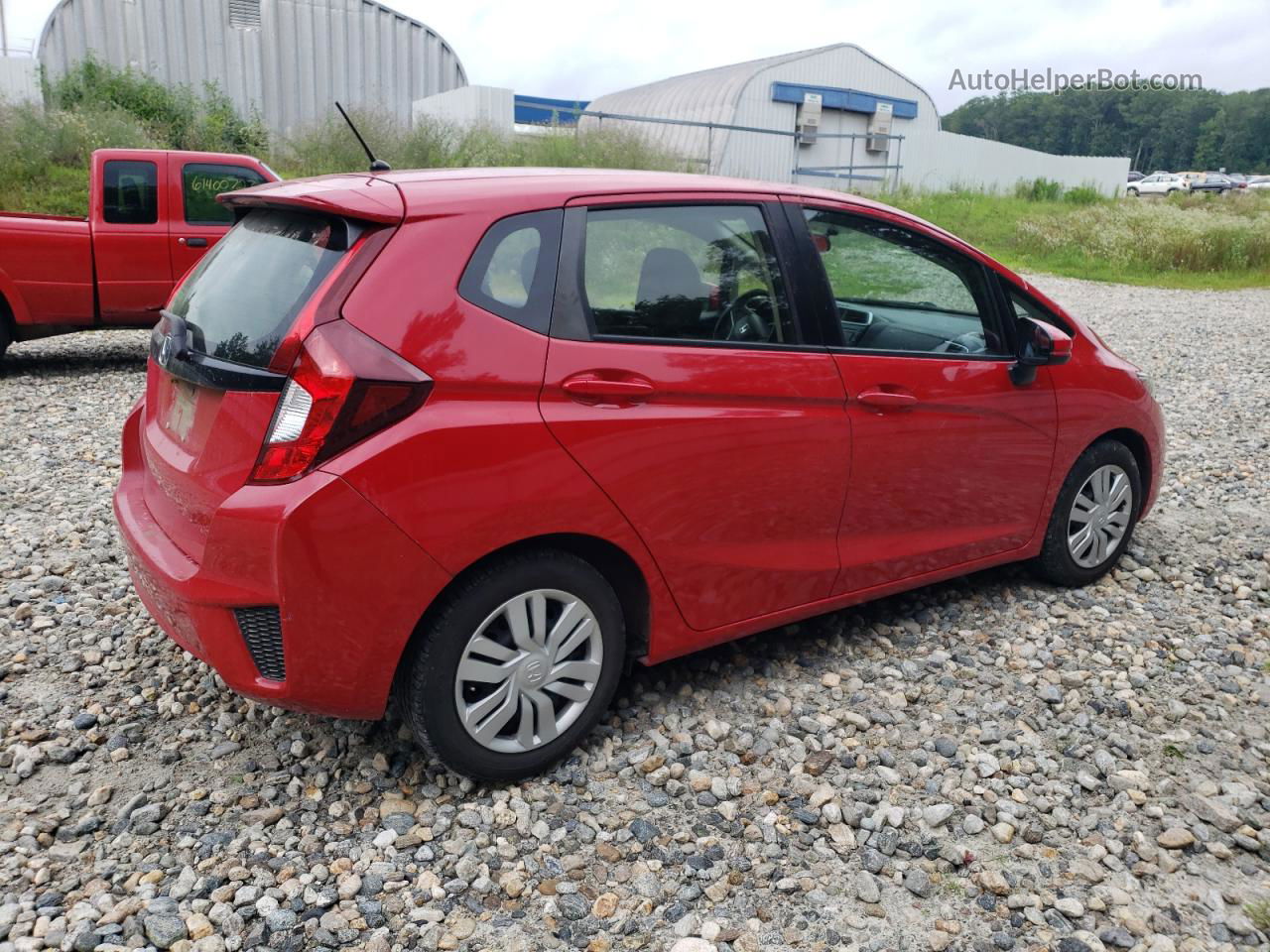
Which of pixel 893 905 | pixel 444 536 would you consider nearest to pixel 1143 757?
pixel 893 905

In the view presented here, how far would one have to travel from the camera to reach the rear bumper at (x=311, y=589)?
2613 millimetres

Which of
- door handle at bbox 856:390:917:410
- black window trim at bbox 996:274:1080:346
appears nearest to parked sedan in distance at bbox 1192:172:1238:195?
black window trim at bbox 996:274:1080:346

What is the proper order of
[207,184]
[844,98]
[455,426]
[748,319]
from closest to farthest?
[455,426]
[748,319]
[207,184]
[844,98]

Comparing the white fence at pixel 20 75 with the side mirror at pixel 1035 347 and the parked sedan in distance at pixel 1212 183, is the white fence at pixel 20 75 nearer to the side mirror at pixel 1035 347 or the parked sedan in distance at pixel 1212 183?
the side mirror at pixel 1035 347

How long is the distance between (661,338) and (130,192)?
7.83 m

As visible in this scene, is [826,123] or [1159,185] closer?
[826,123]

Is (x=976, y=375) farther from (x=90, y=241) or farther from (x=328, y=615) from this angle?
(x=90, y=241)

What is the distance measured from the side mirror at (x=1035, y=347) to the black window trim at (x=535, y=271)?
2039 millimetres

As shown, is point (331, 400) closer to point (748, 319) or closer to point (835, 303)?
point (748, 319)

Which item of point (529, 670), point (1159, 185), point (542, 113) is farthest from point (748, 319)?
point (1159, 185)

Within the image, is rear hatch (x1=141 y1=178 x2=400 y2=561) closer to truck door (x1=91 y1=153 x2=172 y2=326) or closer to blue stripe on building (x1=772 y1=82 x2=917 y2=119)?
truck door (x1=91 y1=153 x2=172 y2=326)

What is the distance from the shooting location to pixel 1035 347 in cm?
413

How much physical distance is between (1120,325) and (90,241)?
12.4 meters

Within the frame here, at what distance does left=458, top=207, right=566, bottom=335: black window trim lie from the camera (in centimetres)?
284
